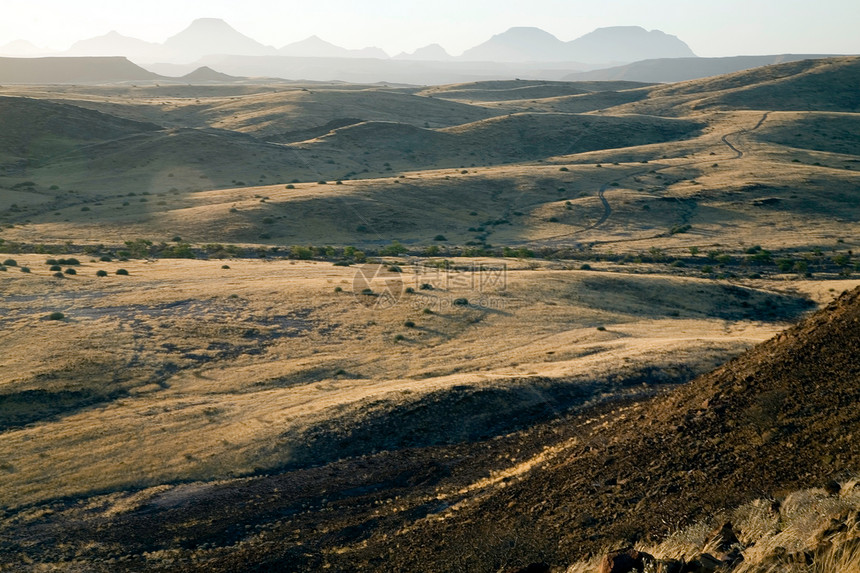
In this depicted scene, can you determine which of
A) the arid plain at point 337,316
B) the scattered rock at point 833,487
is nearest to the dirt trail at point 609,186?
the arid plain at point 337,316

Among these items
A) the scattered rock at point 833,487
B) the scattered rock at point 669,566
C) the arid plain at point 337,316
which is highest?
the scattered rock at point 833,487

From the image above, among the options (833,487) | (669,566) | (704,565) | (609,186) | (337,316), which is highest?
(609,186)

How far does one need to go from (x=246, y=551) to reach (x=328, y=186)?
65.3 m

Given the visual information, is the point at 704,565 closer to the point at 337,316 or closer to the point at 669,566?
the point at 669,566

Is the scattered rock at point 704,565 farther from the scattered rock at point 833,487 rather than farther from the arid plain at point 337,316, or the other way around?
the arid plain at point 337,316

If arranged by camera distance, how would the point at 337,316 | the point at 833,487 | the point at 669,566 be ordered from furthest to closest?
the point at 337,316 → the point at 833,487 → the point at 669,566

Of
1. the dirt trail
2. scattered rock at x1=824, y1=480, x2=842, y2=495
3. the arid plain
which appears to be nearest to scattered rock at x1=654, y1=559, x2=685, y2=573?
the arid plain

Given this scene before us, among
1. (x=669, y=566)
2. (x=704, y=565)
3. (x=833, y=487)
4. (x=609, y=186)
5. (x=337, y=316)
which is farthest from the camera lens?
(x=609, y=186)

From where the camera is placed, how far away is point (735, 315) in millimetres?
39969

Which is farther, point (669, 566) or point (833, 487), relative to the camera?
point (833, 487)

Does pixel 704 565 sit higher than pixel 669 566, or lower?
higher

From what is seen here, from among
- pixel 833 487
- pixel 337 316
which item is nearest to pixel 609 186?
pixel 337 316

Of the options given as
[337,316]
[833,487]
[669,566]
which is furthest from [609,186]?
[669,566]

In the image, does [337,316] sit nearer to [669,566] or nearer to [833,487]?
[833,487]
